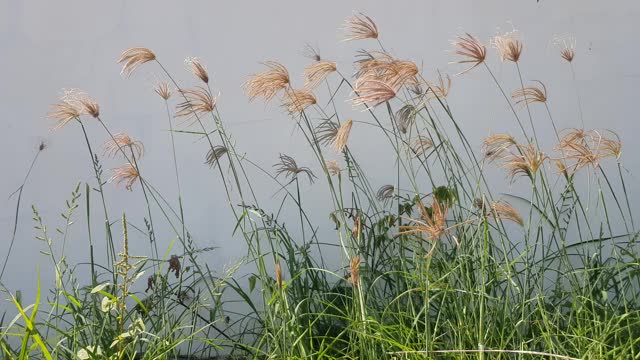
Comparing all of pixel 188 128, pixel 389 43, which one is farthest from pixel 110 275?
pixel 389 43

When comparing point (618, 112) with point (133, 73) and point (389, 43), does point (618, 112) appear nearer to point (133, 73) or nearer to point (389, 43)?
point (389, 43)

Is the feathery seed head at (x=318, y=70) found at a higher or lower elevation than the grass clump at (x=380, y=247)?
higher

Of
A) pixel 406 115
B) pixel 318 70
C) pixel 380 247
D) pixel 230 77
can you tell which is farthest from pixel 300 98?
pixel 230 77

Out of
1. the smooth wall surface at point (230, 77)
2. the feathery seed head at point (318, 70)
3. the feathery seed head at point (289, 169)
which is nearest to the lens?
the feathery seed head at point (318, 70)

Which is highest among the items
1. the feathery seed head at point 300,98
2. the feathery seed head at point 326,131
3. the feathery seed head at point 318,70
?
the feathery seed head at point 318,70

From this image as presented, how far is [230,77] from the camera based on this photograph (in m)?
3.92

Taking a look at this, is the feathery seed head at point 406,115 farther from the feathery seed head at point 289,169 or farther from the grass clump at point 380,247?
the feathery seed head at point 289,169

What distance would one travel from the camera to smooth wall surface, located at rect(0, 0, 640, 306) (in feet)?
12.8

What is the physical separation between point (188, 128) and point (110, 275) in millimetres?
646

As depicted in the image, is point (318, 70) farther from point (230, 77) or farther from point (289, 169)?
point (230, 77)

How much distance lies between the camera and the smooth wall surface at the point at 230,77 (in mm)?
3895

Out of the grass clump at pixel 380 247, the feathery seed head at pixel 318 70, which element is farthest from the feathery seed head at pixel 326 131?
the feathery seed head at pixel 318 70

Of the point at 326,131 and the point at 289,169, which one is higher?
the point at 326,131

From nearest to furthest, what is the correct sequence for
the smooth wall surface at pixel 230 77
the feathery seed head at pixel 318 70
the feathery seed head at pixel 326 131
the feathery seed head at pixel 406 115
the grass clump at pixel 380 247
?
the grass clump at pixel 380 247 < the feathery seed head at pixel 318 70 < the feathery seed head at pixel 406 115 < the feathery seed head at pixel 326 131 < the smooth wall surface at pixel 230 77
